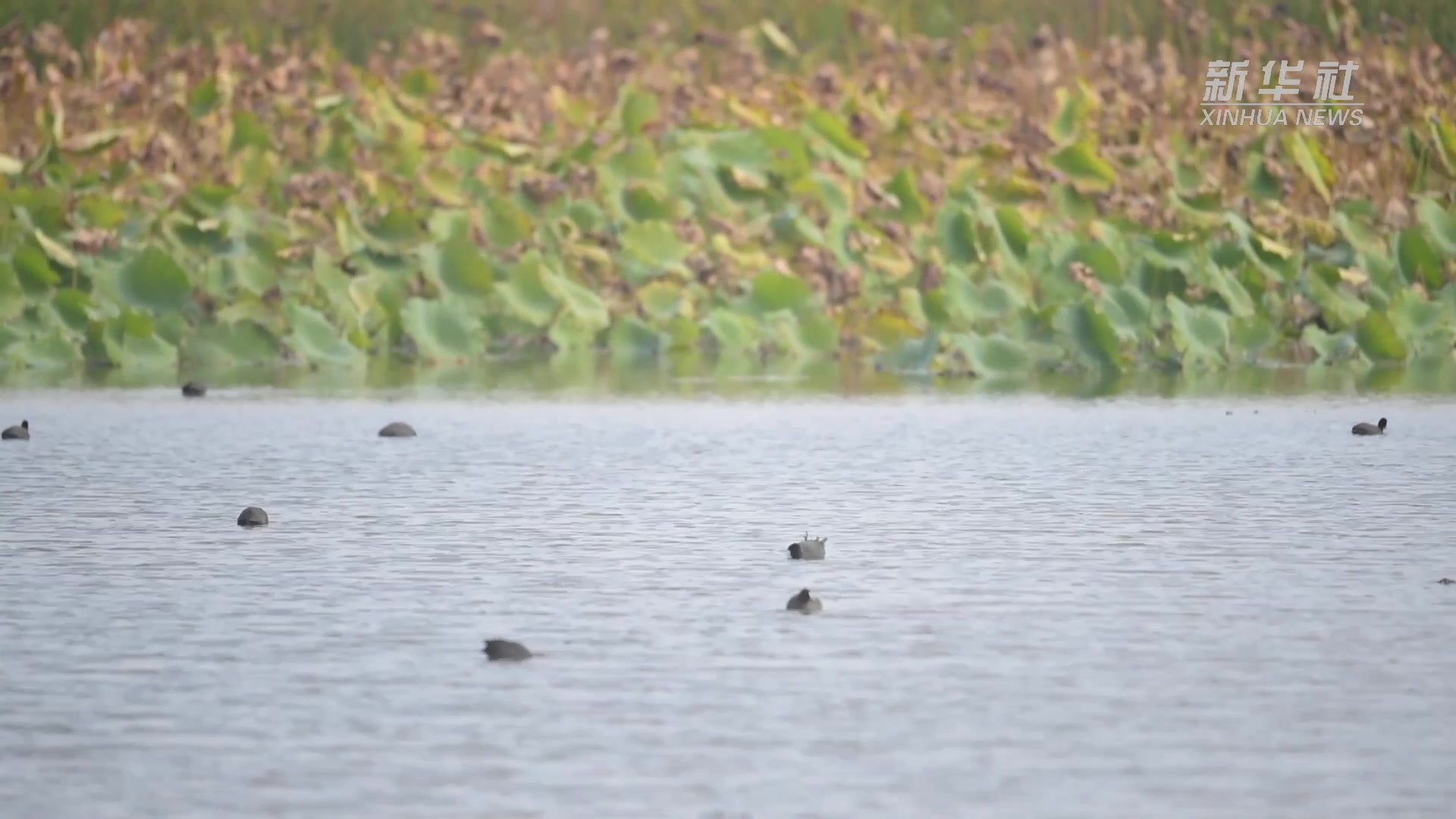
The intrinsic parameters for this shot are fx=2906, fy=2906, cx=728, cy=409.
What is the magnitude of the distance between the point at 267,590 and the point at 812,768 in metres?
2.65

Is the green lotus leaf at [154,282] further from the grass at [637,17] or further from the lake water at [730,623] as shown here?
the grass at [637,17]

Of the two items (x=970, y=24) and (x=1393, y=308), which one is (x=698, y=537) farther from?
(x=970, y=24)

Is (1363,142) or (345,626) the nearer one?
(345,626)

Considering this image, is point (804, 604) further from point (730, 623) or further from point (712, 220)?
point (712, 220)

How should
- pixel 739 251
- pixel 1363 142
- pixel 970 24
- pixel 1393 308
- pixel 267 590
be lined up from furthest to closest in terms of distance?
1. pixel 970 24
2. pixel 1363 142
3. pixel 739 251
4. pixel 1393 308
5. pixel 267 590

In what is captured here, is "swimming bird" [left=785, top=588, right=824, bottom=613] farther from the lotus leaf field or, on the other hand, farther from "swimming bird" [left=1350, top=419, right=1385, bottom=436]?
the lotus leaf field

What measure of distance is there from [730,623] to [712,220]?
32.0 feet

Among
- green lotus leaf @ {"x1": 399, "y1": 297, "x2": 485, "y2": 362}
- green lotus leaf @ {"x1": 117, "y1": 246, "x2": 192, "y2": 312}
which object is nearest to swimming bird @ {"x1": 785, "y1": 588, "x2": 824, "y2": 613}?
green lotus leaf @ {"x1": 399, "y1": 297, "x2": 485, "y2": 362}

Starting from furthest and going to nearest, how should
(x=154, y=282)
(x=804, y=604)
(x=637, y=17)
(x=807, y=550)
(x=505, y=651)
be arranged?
(x=637, y=17), (x=154, y=282), (x=807, y=550), (x=804, y=604), (x=505, y=651)

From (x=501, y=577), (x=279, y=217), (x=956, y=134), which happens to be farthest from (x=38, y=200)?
(x=501, y=577)

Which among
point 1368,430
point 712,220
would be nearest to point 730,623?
point 1368,430

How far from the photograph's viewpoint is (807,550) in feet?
26.8

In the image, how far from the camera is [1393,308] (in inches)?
610

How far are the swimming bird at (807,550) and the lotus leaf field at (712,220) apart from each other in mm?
6663
